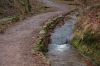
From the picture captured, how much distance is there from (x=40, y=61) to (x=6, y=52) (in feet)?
7.84

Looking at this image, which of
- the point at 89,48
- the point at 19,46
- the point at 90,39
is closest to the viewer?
the point at 89,48

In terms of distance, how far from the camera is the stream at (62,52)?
15.6 m

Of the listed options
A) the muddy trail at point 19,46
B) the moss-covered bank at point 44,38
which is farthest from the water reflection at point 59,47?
the muddy trail at point 19,46

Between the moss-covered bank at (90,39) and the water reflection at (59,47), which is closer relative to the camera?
the moss-covered bank at (90,39)

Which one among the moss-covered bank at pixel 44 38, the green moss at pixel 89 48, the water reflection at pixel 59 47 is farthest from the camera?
the water reflection at pixel 59 47

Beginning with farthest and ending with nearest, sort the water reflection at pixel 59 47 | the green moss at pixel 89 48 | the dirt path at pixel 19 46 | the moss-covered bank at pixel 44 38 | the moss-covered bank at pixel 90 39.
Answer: the water reflection at pixel 59 47 → the moss-covered bank at pixel 44 38 → the moss-covered bank at pixel 90 39 → the green moss at pixel 89 48 → the dirt path at pixel 19 46

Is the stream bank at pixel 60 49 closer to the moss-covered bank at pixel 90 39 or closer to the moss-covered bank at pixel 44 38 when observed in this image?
the moss-covered bank at pixel 44 38

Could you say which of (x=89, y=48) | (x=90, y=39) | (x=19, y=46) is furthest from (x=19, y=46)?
(x=90, y=39)

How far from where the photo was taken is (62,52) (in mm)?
18094

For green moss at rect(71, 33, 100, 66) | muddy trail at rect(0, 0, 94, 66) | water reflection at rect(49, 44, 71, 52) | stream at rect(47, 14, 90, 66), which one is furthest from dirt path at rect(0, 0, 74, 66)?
green moss at rect(71, 33, 100, 66)

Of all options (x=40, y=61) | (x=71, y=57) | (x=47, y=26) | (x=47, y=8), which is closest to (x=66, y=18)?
(x=47, y=26)

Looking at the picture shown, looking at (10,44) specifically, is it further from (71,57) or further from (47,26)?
(47,26)

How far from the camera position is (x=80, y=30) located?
2020 cm

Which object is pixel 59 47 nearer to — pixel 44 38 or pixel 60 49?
pixel 60 49
